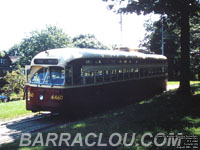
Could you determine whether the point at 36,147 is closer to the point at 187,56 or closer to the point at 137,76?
the point at 137,76

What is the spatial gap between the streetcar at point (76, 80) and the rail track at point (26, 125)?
62 centimetres

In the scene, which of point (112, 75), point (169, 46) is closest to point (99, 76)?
point (112, 75)

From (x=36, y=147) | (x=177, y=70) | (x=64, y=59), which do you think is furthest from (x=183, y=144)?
(x=177, y=70)

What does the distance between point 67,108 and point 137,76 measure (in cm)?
722

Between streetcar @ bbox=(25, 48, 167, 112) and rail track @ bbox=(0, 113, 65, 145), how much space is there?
2.03ft

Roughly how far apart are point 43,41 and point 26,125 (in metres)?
45.1

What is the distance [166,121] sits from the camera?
28.6 feet

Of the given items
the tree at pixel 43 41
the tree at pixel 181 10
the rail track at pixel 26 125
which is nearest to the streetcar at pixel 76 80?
the rail track at pixel 26 125

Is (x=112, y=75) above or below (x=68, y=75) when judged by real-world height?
below

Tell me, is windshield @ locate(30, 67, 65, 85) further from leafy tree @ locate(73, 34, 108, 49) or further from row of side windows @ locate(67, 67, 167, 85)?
leafy tree @ locate(73, 34, 108, 49)

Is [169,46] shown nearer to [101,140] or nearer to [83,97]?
[83,97]

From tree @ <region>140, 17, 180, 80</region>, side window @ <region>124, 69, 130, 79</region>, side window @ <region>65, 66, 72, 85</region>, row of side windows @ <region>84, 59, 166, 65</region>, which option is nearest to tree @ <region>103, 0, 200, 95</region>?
row of side windows @ <region>84, 59, 166, 65</region>

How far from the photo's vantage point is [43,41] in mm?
52906

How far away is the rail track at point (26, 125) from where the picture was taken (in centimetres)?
847
